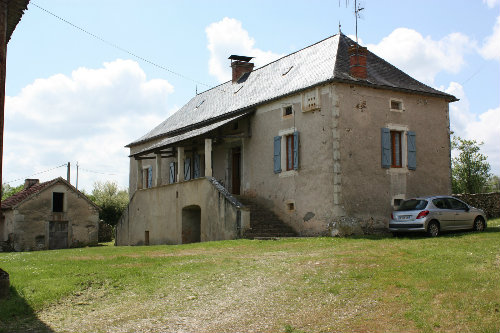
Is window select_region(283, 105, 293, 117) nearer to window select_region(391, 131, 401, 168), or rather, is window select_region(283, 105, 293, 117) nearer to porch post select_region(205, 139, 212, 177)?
porch post select_region(205, 139, 212, 177)

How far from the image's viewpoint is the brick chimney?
19016mm

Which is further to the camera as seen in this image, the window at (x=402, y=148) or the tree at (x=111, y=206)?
the tree at (x=111, y=206)

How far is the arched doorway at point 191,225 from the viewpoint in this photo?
74.8 feet

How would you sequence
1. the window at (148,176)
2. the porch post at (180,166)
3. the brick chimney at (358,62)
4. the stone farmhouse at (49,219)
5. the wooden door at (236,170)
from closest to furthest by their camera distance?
the brick chimney at (358,62)
the porch post at (180,166)
the wooden door at (236,170)
the stone farmhouse at (49,219)
the window at (148,176)

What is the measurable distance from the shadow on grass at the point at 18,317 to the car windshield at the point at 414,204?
1172cm

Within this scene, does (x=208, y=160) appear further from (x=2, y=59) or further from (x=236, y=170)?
(x=2, y=59)

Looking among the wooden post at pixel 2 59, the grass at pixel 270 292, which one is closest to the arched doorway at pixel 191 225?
the grass at pixel 270 292

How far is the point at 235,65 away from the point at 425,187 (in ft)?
41.7

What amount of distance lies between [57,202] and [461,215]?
956 inches

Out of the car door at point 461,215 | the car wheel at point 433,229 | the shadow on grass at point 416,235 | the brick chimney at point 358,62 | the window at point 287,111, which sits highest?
the brick chimney at point 358,62

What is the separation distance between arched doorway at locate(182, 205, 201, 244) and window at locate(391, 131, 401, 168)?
8.31 meters

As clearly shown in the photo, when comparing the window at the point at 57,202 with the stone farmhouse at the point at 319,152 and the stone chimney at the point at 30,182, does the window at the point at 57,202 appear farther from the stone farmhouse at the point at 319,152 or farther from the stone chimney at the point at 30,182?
the stone farmhouse at the point at 319,152

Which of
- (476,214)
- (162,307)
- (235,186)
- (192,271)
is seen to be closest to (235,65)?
(235,186)

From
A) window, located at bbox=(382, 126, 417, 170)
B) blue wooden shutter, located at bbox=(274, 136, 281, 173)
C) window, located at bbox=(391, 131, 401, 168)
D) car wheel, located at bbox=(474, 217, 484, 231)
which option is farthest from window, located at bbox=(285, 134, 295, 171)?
car wheel, located at bbox=(474, 217, 484, 231)
